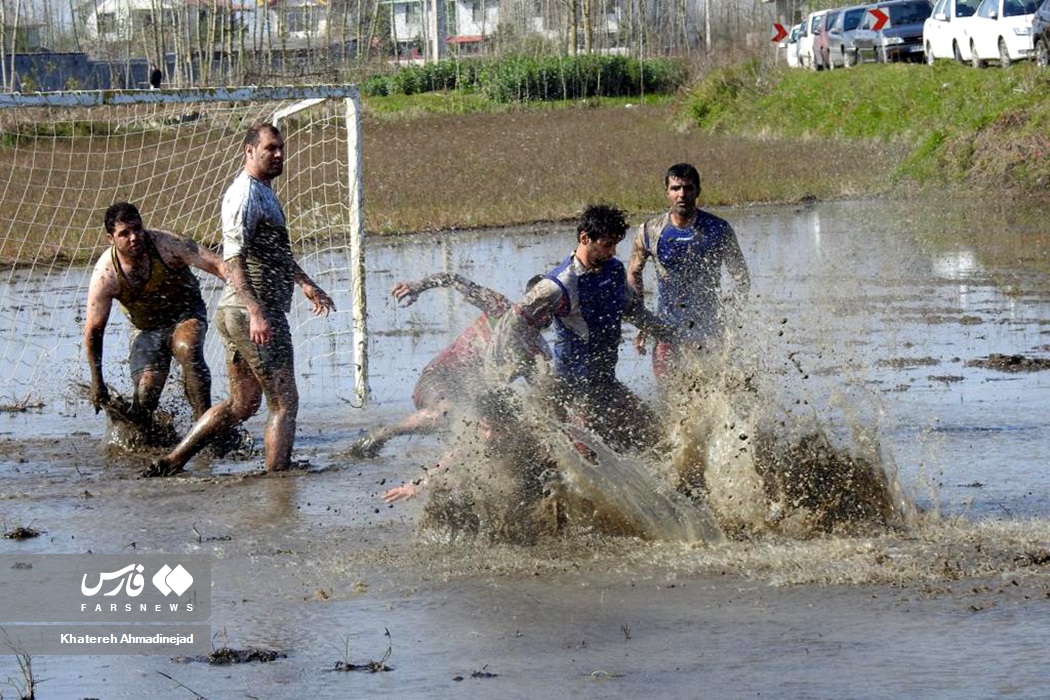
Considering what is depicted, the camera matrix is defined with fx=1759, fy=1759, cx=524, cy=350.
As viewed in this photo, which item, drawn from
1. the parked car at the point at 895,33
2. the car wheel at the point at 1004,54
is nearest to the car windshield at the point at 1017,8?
the car wheel at the point at 1004,54

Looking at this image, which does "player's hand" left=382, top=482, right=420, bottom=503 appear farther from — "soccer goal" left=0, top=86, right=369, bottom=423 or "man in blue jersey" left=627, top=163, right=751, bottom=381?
"soccer goal" left=0, top=86, right=369, bottom=423

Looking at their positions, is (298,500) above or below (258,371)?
below

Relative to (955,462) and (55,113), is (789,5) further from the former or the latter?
(955,462)

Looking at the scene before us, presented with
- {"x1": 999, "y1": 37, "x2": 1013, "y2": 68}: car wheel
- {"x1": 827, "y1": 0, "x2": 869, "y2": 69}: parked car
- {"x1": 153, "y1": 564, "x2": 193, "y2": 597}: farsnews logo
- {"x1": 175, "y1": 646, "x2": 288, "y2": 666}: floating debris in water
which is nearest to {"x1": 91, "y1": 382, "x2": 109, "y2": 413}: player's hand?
{"x1": 153, "y1": 564, "x2": 193, "y2": 597}: farsnews logo

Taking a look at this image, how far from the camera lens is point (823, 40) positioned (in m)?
42.3

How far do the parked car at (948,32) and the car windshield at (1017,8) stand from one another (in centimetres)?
189

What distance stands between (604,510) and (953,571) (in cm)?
160

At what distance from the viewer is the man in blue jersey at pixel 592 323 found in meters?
7.82

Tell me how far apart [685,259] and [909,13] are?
3216 centimetres

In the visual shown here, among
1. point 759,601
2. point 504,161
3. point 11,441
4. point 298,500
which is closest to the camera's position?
point 759,601

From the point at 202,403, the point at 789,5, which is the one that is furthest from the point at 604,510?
the point at 789,5

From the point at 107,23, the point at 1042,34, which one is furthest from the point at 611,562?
the point at 107,23

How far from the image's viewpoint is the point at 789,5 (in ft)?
279

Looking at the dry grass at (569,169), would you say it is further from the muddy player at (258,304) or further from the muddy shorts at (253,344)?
the muddy shorts at (253,344)
